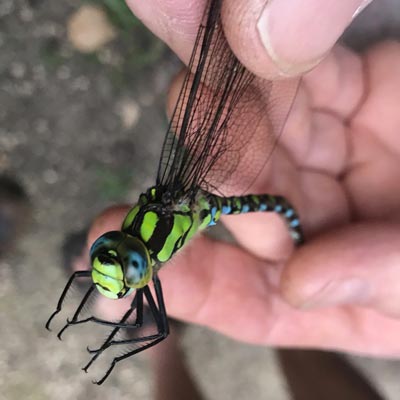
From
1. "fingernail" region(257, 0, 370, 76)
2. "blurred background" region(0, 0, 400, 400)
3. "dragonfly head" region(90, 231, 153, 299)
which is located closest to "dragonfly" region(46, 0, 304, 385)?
"dragonfly head" region(90, 231, 153, 299)

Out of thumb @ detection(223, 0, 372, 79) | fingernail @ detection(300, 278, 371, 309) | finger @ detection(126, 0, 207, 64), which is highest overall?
thumb @ detection(223, 0, 372, 79)

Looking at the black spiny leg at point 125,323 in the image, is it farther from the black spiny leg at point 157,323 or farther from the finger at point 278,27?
the finger at point 278,27

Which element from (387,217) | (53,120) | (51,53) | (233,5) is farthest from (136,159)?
(233,5)

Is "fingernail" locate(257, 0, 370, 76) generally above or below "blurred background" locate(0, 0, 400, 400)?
above

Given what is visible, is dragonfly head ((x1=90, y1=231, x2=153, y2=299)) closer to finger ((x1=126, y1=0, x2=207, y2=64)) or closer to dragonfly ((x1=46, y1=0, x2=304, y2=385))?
dragonfly ((x1=46, y1=0, x2=304, y2=385))

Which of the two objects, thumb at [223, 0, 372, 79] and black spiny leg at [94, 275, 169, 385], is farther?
black spiny leg at [94, 275, 169, 385]

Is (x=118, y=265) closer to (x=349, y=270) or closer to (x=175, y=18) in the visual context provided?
(x=175, y=18)
